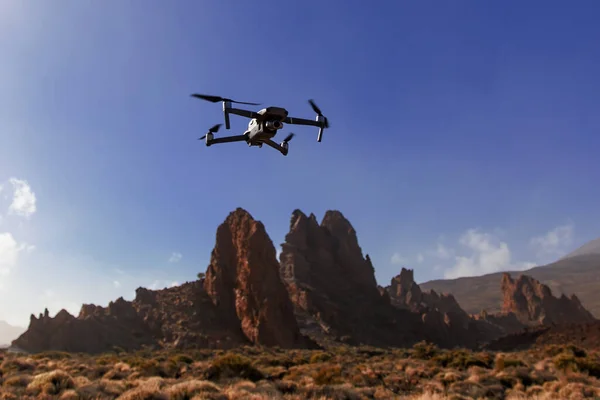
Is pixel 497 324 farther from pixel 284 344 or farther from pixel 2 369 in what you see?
pixel 2 369

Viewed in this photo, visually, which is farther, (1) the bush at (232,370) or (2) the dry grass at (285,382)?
(1) the bush at (232,370)

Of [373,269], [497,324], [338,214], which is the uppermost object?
[338,214]

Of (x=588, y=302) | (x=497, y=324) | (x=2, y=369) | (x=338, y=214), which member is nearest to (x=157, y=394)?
(x=2, y=369)

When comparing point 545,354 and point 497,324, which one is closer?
point 545,354

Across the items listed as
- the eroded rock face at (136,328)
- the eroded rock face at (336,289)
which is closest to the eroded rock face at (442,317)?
the eroded rock face at (336,289)

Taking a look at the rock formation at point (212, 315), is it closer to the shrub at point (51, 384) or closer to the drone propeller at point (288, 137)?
the shrub at point (51, 384)
